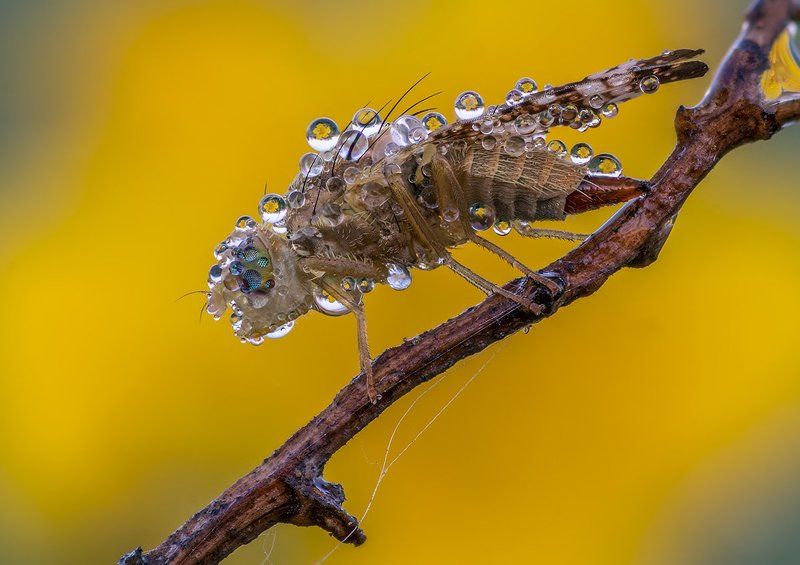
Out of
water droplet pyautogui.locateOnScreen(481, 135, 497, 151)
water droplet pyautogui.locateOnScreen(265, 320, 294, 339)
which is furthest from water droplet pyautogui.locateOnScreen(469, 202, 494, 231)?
water droplet pyautogui.locateOnScreen(265, 320, 294, 339)

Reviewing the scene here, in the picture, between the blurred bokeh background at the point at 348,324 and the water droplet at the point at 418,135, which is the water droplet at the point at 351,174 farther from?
the blurred bokeh background at the point at 348,324

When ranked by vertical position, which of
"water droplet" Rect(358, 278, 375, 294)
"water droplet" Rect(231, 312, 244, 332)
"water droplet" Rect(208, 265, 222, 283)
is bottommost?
"water droplet" Rect(358, 278, 375, 294)

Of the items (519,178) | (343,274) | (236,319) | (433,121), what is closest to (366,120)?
(433,121)

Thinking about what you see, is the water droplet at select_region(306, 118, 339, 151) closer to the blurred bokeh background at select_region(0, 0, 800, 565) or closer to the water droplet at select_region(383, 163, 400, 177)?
the water droplet at select_region(383, 163, 400, 177)

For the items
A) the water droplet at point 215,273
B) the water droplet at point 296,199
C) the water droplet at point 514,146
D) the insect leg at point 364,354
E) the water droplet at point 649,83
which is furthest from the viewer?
the water droplet at point 296,199

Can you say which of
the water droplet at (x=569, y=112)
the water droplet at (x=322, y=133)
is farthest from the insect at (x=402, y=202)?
the water droplet at (x=322, y=133)

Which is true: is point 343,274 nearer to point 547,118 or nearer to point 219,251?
point 219,251

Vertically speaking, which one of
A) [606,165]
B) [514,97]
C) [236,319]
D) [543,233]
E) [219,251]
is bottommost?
[606,165]
